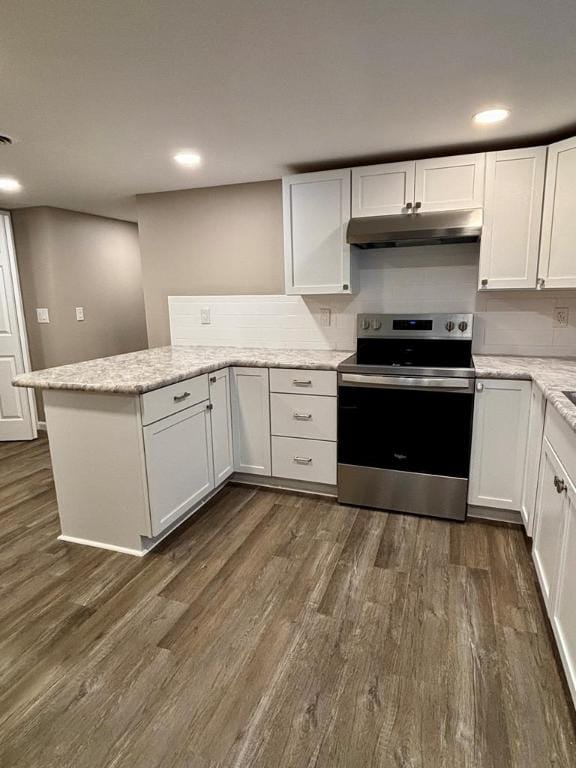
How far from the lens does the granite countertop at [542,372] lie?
1719mm

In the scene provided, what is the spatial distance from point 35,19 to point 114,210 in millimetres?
3003

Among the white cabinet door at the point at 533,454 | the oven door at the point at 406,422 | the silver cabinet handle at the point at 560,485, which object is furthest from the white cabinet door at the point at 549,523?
the oven door at the point at 406,422

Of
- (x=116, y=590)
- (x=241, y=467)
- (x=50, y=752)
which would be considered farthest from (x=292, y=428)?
(x=50, y=752)

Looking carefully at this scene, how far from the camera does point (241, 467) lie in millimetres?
3010

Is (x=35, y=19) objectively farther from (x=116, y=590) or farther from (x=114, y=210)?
(x=114, y=210)

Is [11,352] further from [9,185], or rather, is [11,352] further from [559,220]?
[559,220]

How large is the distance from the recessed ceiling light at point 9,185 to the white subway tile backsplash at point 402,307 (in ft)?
4.44

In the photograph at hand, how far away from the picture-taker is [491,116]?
2.11 m

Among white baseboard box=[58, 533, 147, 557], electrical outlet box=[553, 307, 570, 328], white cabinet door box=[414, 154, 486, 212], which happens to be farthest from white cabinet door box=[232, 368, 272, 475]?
electrical outlet box=[553, 307, 570, 328]

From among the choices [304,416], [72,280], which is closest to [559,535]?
[304,416]

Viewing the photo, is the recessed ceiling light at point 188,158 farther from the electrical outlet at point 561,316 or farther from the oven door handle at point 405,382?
the electrical outlet at point 561,316

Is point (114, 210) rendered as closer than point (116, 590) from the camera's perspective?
No

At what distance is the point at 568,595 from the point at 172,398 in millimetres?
1832

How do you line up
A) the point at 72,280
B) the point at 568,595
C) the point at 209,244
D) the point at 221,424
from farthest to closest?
1. the point at 72,280
2. the point at 209,244
3. the point at 221,424
4. the point at 568,595
